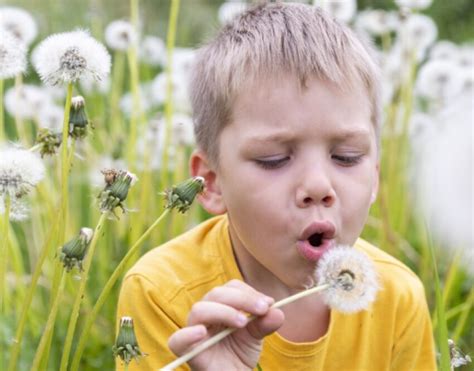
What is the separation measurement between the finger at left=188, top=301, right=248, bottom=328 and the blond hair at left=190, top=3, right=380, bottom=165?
0.41m

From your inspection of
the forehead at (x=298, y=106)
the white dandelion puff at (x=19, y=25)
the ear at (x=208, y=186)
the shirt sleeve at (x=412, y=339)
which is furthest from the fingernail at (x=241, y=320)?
the white dandelion puff at (x=19, y=25)

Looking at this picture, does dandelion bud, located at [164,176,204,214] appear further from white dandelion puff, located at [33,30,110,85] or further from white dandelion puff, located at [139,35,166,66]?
white dandelion puff, located at [139,35,166,66]

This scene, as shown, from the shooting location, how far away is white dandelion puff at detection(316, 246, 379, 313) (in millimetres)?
1062

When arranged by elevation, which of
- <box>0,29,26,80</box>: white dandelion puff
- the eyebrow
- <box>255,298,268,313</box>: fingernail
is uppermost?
<box>0,29,26,80</box>: white dandelion puff

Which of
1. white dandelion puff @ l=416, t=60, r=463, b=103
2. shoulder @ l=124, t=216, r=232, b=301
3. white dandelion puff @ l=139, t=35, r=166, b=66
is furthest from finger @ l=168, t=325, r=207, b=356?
white dandelion puff @ l=139, t=35, r=166, b=66

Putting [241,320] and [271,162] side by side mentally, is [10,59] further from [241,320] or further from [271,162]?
[241,320]

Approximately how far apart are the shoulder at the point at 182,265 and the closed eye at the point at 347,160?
1.02ft

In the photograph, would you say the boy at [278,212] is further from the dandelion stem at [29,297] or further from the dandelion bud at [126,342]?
the dandelion stem at [29,297]

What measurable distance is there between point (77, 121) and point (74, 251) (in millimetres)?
168

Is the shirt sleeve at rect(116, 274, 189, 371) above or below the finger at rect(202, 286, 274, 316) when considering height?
below

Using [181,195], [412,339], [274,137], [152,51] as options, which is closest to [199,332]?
[181,195]

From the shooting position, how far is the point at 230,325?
1108 millimetres

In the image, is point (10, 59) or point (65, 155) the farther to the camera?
point (10, 59)

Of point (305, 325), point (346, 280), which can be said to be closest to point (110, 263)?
point (305, 325)
